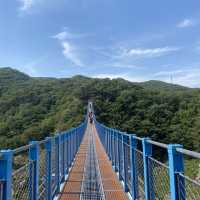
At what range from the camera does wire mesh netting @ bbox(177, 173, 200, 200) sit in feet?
6.09

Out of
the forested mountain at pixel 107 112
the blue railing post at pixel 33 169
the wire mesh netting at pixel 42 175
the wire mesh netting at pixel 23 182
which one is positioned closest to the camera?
the wire mesh netting at pixel 23 182

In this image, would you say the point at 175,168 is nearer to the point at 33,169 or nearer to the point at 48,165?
the point at 33,169

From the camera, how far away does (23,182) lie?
274 cm

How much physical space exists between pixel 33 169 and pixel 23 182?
446mm

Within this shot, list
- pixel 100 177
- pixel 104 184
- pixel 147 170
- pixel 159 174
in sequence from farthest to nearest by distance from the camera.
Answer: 1. pixel 100 177
2. pixel 104 184
3. pixel 147 170
4. pixel 159 174

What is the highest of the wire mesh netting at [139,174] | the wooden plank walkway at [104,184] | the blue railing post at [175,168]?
the blue railing post at [175,168]

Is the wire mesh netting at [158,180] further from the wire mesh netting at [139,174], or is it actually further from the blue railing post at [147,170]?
the wire mesh netting at [139,174]

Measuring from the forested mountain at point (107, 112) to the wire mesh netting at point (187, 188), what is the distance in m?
38.0

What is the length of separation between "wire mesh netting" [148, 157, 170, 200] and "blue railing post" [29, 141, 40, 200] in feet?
3.71

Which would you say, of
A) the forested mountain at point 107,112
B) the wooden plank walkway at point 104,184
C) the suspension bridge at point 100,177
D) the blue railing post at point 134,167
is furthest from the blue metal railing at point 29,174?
the forested mountain at point 107,112

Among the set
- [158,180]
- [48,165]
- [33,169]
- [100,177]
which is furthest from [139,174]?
[100,177]

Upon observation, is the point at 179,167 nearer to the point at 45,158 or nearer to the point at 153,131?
the point at 45,158

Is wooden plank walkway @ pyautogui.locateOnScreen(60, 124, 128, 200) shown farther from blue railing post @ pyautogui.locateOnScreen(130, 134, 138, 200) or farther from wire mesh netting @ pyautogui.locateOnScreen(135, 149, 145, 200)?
wire mesh netting @ pyautogui.locateOnScreen(135, 149, 145, 200)

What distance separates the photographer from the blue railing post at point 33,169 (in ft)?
9.95
